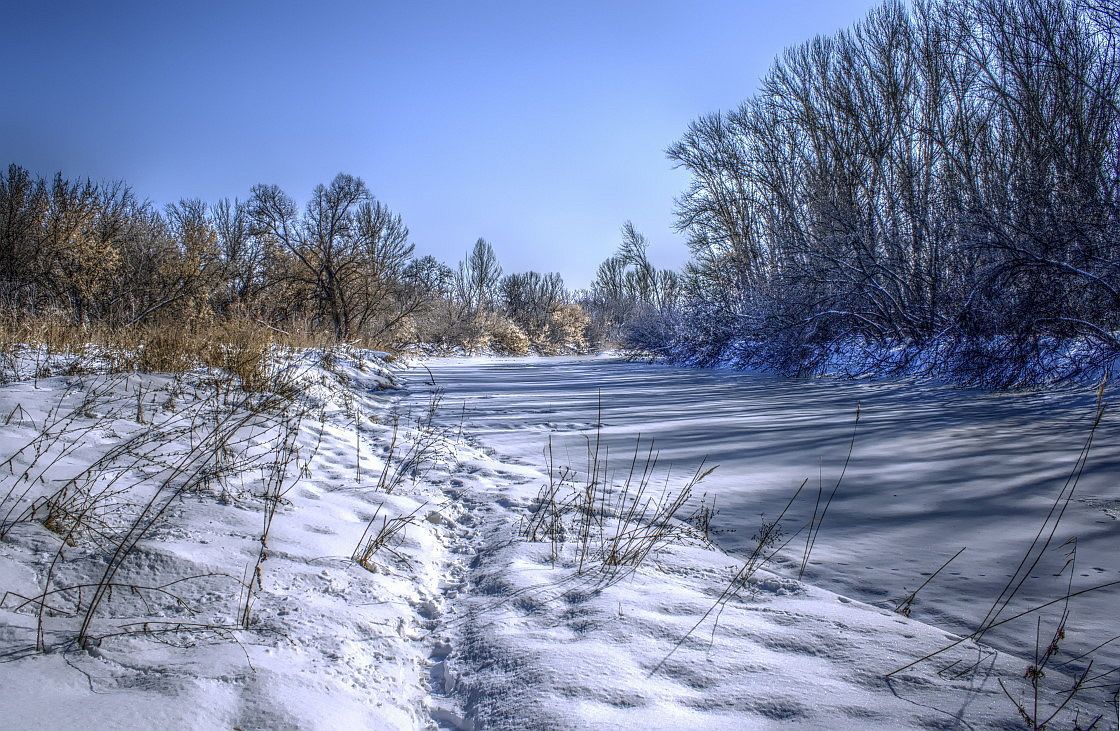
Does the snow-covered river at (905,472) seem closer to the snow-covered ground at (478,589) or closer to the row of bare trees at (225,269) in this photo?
the snow-covered ground at (478,589)

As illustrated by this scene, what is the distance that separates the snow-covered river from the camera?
6.31ft

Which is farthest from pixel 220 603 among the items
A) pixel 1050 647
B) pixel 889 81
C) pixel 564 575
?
pixel 889 81

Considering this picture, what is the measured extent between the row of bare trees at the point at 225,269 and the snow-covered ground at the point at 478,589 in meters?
5.65

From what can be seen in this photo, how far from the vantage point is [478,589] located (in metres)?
2.01

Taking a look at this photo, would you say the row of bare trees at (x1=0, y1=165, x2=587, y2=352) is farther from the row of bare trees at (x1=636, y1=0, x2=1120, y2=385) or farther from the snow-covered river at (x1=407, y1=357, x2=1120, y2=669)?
the row of bare trees at (x1=636, y1=0, x2=1120, y2=385)

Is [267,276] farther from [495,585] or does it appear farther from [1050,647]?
[1050,647]

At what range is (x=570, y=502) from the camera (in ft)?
9.81

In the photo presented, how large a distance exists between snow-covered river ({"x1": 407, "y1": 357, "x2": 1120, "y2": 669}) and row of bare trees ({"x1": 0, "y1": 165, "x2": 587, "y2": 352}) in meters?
6.10

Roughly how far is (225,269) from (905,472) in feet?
55.8

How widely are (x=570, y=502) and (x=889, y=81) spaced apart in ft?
44.5

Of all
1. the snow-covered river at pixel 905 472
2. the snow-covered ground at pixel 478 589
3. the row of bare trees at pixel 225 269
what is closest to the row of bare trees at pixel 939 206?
the snow-covered river at pixel 905 472

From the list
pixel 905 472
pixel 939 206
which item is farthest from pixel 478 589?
pixel 939 206

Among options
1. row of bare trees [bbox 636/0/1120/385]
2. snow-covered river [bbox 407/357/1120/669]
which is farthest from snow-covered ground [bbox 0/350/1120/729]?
row of bare trees [bbox 636/0/1120/385]

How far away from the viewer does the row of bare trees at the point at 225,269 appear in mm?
11938
